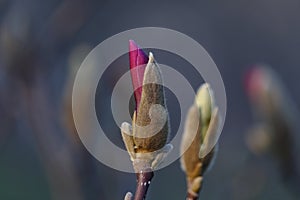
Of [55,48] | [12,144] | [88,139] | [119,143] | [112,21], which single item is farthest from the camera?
[112,21]

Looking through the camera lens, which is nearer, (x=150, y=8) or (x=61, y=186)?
(x=61, y=186)

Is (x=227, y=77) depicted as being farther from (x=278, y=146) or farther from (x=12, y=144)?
(x=278, y=146)

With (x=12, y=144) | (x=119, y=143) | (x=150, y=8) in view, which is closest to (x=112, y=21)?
(x=150, y=8)

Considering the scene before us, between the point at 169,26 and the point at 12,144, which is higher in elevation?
the point at 169,26

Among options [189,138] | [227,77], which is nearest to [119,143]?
[189,138]

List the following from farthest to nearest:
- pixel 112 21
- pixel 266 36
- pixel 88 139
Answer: pixel 112 21, pixel 266 36, pixel 88 139

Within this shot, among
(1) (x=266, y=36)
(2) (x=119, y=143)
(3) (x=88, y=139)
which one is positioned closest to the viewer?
(3) (x=88, y=139)

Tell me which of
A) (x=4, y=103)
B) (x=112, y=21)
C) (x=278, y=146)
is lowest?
(x=278, y=146)

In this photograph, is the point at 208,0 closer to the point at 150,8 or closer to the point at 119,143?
the point at 150,8

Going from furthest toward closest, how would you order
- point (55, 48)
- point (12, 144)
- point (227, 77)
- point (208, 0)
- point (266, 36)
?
point (208, 0)
point (266, 36)
point (227, 77)
point (12, 144)
point (55, 48)
